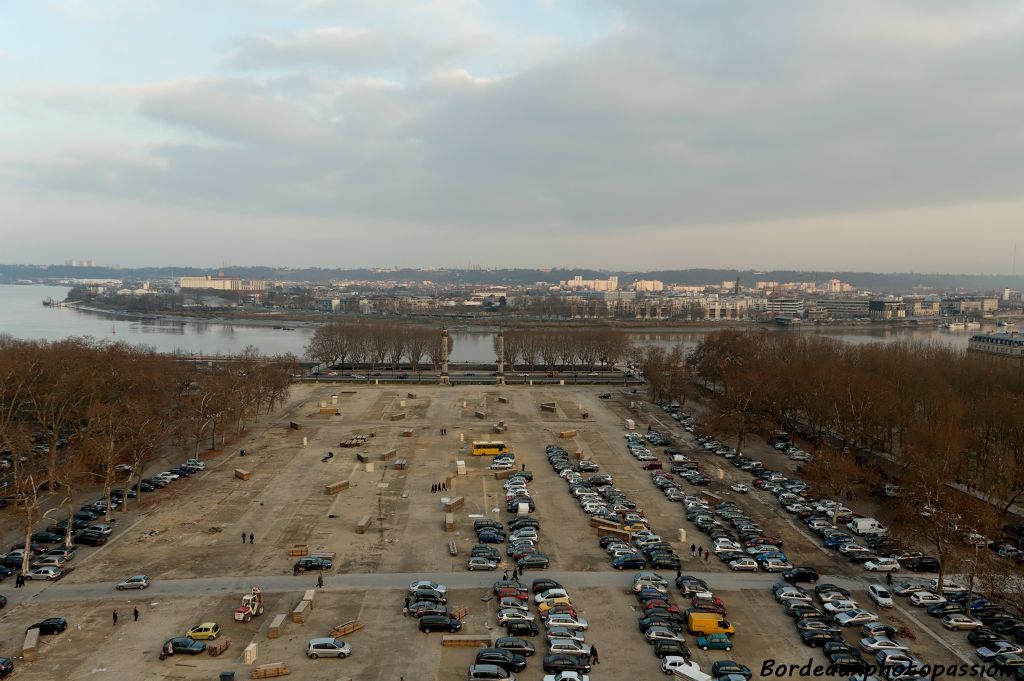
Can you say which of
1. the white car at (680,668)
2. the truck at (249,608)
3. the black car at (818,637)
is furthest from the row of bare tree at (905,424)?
the truck at (249,608)

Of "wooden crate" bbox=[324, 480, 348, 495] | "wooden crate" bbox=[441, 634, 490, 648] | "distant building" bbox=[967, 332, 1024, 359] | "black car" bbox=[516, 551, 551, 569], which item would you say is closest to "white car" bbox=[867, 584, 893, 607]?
"black car" bbox=[516, 551, 551, 569]

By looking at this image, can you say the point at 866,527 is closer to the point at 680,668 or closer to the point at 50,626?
the point at 680,668

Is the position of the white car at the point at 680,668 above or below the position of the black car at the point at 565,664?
above

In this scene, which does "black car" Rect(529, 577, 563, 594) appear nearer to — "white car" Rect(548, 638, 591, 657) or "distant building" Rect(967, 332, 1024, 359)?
"white car" Rect(548, 638, 591, 657)

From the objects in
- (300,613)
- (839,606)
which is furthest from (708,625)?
(300,613)

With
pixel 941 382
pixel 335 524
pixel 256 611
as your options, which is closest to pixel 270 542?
pixel 335 524

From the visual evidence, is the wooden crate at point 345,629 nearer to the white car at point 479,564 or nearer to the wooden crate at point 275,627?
the wooden crate at point 275,627
